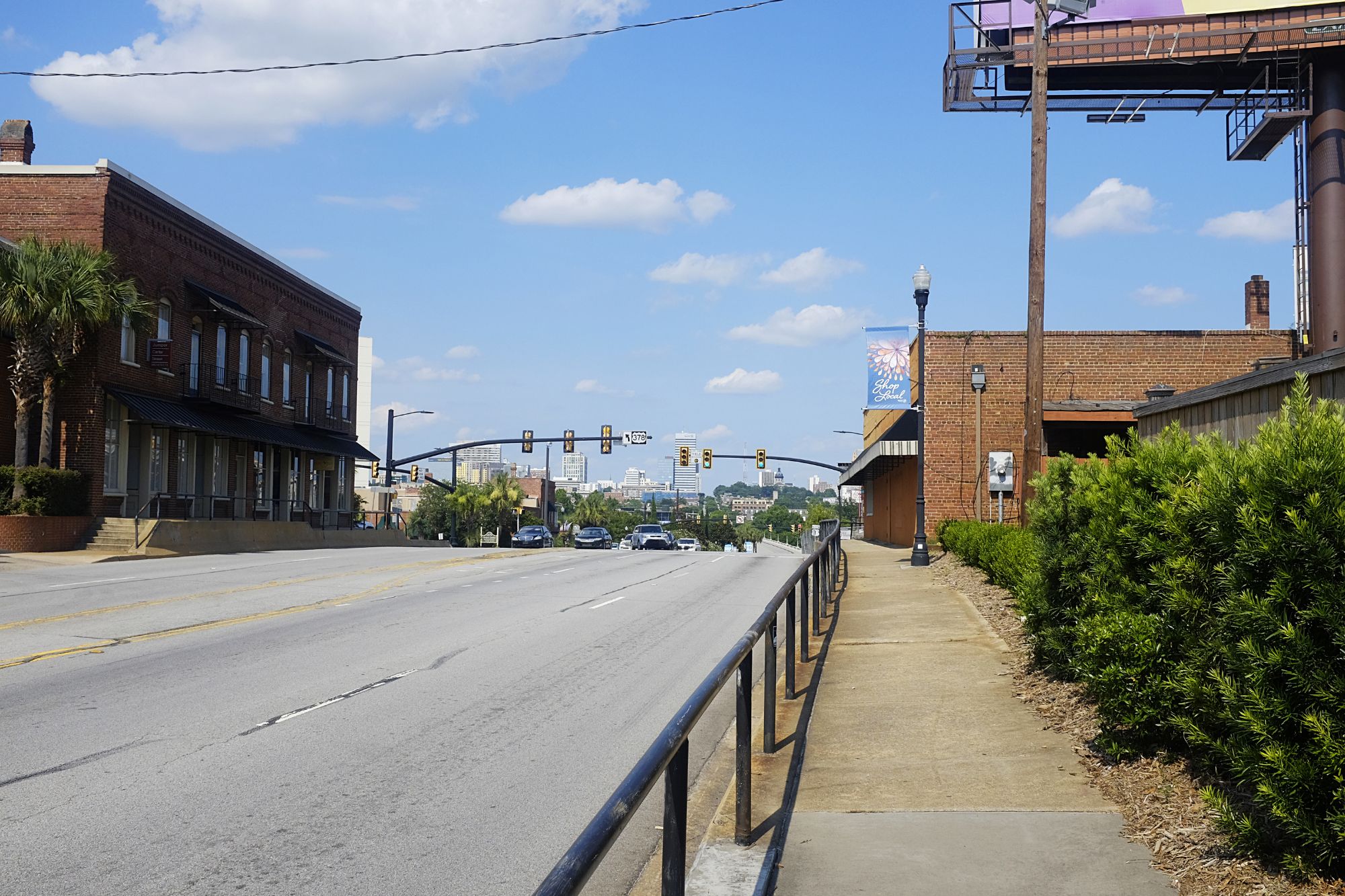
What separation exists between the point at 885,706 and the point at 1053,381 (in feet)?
78.2

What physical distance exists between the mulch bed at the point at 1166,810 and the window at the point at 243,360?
124 ft

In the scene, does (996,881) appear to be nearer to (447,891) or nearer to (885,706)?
(447,891)

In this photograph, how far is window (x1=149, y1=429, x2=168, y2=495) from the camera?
121 feet

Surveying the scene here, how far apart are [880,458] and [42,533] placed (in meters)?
24.3

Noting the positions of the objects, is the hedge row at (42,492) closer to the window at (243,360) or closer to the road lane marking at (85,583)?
the road lane marking at (85,583)

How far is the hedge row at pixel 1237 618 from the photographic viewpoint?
14.8 feet

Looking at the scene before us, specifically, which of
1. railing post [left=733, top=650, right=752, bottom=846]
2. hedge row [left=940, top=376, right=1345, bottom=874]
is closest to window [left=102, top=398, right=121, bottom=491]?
hedge row [left=940, top=376, right=1345, bottom=874]

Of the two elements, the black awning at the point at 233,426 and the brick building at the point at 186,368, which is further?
the black awning at the point at 233,426

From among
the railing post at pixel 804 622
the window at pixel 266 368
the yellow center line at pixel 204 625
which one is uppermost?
the window at pixel 266 368

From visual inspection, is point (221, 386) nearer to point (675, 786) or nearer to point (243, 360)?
point (243, 360)

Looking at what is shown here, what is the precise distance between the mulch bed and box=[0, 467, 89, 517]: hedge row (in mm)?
28019

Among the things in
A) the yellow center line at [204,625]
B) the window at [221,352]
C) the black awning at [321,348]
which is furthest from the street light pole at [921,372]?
the black awning at [321,348]

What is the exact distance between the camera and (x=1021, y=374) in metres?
Result: 31.5

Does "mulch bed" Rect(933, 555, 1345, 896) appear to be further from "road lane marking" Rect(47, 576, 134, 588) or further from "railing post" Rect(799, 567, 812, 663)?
"road lane marking" Rect(47, 576, 134, 588)
